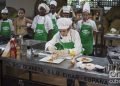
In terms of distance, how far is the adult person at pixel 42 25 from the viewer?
5.05 meters

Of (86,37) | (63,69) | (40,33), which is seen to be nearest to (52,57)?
(63,69)

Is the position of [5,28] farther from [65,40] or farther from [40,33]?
[65,40]

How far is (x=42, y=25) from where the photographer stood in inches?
201

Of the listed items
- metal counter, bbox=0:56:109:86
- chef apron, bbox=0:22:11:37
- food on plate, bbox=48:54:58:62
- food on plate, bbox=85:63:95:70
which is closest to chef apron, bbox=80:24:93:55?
chef apron, bbox=0:22:11:37

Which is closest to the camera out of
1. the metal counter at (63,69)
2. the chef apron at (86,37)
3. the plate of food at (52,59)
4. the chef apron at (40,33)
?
the metal counter at (63,69)

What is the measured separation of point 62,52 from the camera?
3018mm

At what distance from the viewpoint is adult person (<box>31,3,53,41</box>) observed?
5047 mm

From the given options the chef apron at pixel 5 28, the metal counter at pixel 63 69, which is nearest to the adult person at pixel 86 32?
the chef apron at pixel 5 28

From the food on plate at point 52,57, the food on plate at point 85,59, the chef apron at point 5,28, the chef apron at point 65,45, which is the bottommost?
the food on plate at point 85,59

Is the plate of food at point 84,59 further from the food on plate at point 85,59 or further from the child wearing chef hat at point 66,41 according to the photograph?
the child wearing chef hat at point 66,41

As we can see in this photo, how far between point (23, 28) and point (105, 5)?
604 centimetres

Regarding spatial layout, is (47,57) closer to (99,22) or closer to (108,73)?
(108,73)

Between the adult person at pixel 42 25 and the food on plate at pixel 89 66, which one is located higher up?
the adult person at pixel 42 25

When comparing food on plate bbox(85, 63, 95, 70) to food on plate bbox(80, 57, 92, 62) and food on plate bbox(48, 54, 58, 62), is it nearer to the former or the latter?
food on plate bbox(80, 57, 92, 62)
